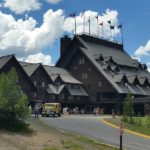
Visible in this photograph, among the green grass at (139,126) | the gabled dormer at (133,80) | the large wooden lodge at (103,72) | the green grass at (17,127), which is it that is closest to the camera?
the green grass at (17,127)

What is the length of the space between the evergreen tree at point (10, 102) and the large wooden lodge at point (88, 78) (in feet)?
212

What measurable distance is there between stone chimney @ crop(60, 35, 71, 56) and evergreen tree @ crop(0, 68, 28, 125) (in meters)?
87.2

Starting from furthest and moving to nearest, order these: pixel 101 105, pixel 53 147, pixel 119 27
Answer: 1. pixel 119 27
2. pixel 101 105
3. pixel 53 147

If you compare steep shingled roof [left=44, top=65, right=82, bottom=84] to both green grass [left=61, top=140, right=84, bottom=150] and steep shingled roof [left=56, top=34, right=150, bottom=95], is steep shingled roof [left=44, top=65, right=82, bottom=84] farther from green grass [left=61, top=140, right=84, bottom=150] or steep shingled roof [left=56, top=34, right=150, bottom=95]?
green grass [left=61, top=140, right=84, bottom=150]

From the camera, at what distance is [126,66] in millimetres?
116500

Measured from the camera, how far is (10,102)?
2869cm

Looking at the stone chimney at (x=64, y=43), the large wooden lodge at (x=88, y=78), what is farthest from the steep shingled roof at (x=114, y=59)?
the stone chimney at (x=64, y=43)

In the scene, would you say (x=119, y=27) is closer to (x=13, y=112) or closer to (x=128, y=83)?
(x=128, y=83)

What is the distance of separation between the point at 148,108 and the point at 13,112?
2694 inches

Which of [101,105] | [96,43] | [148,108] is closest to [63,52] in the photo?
[96,43]

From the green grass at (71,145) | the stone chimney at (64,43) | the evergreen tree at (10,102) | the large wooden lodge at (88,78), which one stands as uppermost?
the stone chimney at (64,43)

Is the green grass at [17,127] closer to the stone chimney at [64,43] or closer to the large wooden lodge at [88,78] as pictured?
the large wooden lodge at [88,78]

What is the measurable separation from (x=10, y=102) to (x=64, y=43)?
90.3 meters

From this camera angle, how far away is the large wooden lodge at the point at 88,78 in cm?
10012
